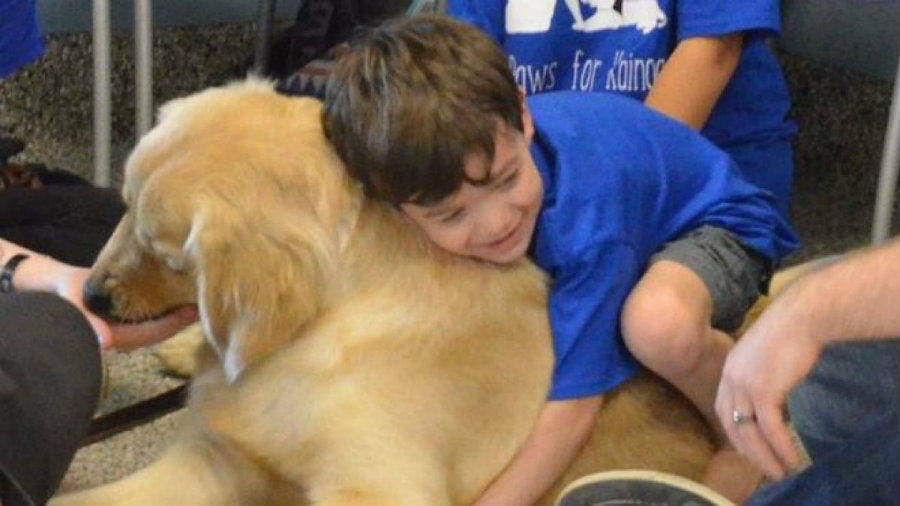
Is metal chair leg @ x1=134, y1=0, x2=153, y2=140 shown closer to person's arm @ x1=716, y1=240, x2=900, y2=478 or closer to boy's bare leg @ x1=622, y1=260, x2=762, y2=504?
boy's bare leg @ x1=622, y1=260, x2=762, y2=504

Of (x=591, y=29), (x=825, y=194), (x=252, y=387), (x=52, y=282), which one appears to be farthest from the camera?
(x=825, y=194)

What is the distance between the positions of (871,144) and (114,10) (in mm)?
1518

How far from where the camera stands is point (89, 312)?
1277 mm

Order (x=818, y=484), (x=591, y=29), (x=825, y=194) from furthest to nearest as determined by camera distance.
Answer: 1. (x=825, y=194)
2. (x=591, y=29)
3. (x=818, y=484)

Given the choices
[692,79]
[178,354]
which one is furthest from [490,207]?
[178,354]

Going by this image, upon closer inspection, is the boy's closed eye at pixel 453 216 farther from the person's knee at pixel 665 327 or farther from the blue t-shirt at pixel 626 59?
the blue t-shirt at pixel 626 59

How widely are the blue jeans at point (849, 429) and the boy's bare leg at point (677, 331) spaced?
0.21m

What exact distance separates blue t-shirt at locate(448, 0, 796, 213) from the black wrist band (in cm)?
63

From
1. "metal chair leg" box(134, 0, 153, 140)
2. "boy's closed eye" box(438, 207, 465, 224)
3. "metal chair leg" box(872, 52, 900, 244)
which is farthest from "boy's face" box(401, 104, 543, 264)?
"metal chair leg" box(134, 0, 153, 140)

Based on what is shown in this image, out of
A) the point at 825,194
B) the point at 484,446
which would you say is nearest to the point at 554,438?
the point at 484,446

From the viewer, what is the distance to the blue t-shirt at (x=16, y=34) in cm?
187

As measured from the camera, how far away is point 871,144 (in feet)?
8.61

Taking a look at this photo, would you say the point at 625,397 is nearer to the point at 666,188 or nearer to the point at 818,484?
the point at 666,188

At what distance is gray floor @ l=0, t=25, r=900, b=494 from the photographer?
2559 mm
